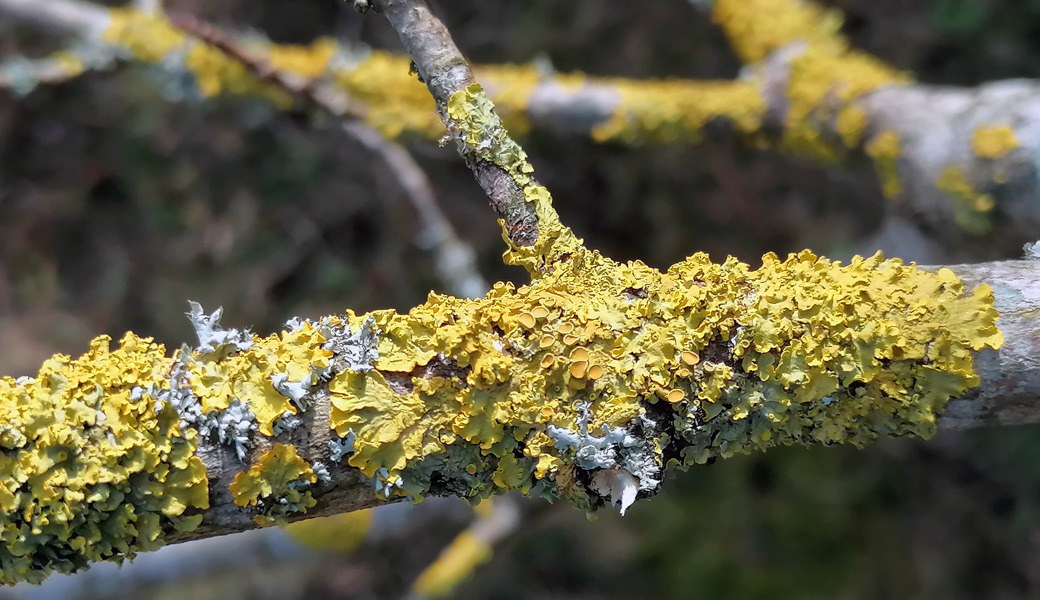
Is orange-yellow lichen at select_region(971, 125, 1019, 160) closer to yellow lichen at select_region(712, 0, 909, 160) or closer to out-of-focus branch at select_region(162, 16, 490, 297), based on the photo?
yellow lichen at select_region(712, 0, 909, 160)

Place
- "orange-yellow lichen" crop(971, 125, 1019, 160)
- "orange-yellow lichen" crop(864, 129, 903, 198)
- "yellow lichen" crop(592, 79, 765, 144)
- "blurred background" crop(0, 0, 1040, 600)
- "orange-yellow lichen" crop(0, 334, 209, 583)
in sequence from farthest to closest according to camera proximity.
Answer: "blurred background" crop(0, 0, 1040, 600)
"yellow lichen" crop(592, 79, 765, 144)
"orange-yellow lichen" crop(864, 129, 903, 198)
"orange-yellow lichen" crop(971, 125, 1019, 160)
"orange-yellow lichen" crop(0, 334, 209, 583)

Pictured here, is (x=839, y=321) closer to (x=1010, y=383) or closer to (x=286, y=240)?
(x=1010, y=383)

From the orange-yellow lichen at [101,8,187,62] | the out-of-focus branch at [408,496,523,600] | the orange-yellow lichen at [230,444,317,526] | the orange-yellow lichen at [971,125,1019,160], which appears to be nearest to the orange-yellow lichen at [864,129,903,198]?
the orange-yellow lichen at [971,125,1019,160]

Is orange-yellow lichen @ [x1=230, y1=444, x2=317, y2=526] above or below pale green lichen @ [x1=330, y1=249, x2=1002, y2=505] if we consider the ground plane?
above

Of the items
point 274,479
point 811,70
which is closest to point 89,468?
point 274,479

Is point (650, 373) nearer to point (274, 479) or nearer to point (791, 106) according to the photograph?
point (274, 479)

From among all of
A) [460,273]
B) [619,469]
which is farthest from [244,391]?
[460,273]

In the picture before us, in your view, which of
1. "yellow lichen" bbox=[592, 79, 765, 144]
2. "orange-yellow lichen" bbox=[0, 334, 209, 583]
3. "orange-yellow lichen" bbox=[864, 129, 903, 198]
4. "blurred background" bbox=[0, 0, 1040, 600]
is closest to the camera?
"orange-yellow lichen" bbox=[0, 334, 209, 583]
